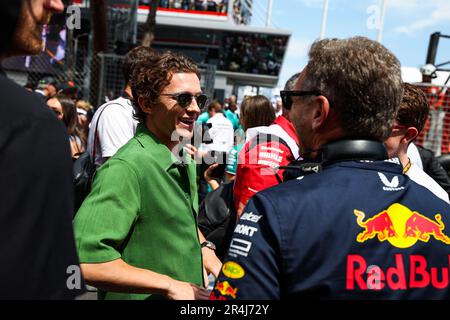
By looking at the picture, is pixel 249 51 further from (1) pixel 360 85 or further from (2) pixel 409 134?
(1) pixel 360 85

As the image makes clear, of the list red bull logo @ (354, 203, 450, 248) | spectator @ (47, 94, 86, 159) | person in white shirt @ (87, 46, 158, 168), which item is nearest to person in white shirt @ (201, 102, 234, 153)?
spectator @ (47, 94, 86, 159)

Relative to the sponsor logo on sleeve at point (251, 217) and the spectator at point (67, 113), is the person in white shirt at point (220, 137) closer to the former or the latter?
the spectator at point (67, 113)

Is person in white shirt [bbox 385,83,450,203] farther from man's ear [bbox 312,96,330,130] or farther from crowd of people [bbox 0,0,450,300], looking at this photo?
man's ear [bbox 312,96,330,130]

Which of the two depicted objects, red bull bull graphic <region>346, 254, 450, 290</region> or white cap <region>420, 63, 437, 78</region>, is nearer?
red bull bull graphic <region>346, 254, 450, 290</region>

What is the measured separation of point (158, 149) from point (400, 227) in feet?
3.69

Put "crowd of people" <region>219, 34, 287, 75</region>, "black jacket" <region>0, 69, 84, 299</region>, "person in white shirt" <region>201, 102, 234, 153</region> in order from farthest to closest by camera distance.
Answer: "crowd of people" <region>219, 34, 287, 75</region>
"person in white shirt" <region>201, 102, 234, 153</region>
"black jacket" <region>0, 69, 84, 299</region>

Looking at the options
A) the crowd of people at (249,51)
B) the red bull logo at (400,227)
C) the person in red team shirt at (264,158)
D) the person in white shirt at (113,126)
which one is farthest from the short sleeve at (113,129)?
the crowd of people at (249,51)

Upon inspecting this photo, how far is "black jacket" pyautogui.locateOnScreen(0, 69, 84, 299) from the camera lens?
833mm

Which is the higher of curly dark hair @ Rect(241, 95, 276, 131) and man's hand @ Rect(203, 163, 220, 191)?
curly dark hair @ Rect(241, 95, 276, 131)

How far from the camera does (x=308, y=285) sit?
122 centimetres

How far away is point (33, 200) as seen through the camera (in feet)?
2.82

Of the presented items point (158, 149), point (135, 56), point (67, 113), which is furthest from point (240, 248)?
point (67, 113)

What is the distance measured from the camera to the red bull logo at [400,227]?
1.26 meters

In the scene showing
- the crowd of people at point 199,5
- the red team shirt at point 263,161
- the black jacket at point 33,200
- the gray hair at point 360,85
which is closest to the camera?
the black jacket at point 33,200
